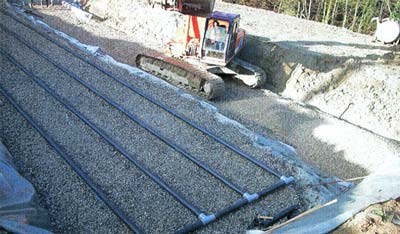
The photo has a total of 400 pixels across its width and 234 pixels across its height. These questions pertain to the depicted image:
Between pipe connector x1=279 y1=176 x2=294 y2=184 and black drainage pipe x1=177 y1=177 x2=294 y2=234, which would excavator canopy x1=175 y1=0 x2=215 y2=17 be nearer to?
pipe connector x1=279 y1=176 x2=294 y2=184

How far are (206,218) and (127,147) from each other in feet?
10.0

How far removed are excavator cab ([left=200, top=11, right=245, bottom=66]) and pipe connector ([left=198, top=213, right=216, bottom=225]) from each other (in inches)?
300

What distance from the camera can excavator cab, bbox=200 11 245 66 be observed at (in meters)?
13.5

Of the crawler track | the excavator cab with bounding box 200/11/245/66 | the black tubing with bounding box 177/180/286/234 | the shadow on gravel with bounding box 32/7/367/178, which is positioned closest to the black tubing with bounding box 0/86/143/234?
the crawler track

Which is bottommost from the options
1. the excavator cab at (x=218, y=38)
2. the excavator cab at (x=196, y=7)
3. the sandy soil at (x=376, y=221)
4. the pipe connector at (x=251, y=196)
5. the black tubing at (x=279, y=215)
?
the black tubing at (x=279, y=215)

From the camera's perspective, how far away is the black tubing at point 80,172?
710 centimetres

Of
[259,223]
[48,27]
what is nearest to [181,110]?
[259,223]

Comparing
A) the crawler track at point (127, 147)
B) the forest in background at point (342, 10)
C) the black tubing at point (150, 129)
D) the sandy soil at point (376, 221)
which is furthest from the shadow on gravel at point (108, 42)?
the sandy soil at point (376, 221)

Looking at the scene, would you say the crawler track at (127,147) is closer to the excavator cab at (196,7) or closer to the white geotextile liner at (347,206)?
the white geotextile liner at (347,206)

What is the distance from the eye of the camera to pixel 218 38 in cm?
1377

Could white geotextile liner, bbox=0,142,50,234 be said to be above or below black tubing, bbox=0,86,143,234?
above

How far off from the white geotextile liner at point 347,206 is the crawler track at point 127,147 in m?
1.71

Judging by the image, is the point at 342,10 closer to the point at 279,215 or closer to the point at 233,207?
the point at 279,215

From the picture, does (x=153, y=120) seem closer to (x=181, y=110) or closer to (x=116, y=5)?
(x=181, y=110)
